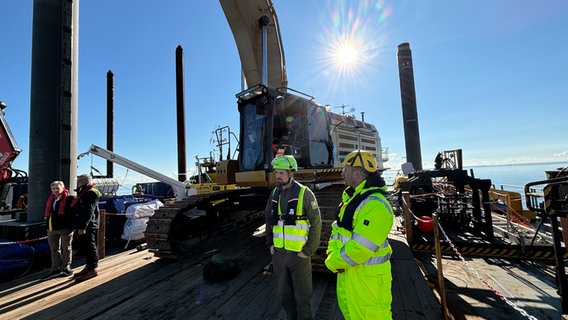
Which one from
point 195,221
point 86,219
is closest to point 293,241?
point 86,219

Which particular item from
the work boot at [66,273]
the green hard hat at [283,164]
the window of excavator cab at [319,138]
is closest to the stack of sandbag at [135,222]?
the work boot at [66,273]

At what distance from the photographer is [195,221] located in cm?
668

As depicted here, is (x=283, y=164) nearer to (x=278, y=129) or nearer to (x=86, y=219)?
(x=278, y=129)

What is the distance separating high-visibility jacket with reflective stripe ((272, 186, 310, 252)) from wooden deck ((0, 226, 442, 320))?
41.4 inches

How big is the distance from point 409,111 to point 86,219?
23786 millimetres

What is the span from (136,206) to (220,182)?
2723 mm

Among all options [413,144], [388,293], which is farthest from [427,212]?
[413,144]

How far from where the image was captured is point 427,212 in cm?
753

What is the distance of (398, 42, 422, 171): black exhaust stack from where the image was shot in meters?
22.1

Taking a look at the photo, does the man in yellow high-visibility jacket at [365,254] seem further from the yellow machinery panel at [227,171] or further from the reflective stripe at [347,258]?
the yellow machinery panel at [227,171]

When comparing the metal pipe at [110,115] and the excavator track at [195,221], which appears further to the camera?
the metal pipe at [110,115]

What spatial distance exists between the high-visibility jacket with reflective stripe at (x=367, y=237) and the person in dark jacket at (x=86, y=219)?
4561 millimetres

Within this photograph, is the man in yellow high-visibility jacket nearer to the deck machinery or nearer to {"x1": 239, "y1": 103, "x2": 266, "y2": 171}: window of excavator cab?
the deck machinery

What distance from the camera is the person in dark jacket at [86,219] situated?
4395mm
